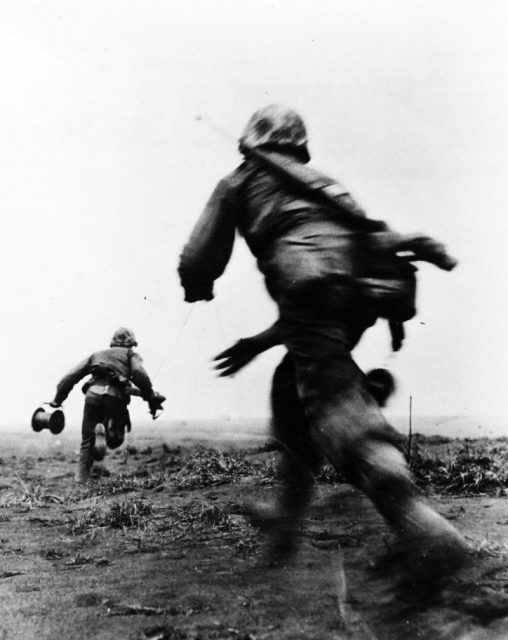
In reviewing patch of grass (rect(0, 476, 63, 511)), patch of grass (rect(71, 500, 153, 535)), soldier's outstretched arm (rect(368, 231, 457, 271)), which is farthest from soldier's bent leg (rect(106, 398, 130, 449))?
soldier's outstretched arm (rect(368, 231, 457, 271))

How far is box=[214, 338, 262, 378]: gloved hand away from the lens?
2.71m

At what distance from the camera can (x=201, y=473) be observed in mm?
6820

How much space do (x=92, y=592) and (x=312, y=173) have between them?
1886 millimetres

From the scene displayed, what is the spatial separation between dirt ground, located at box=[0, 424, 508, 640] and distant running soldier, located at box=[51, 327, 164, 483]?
72.3 inches

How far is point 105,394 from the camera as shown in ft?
26.7

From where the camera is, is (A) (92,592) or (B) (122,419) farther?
(B) (122,419)

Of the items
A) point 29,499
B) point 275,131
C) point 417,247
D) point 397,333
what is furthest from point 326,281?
point 29,499

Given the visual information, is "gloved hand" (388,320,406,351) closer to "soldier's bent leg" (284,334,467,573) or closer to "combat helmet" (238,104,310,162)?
"soldier's bent leg" (284,334,467,573)

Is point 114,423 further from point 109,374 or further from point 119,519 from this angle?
point 119,519

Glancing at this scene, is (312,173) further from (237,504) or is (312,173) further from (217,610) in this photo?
(237,504)

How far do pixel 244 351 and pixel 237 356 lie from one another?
34 millimetres

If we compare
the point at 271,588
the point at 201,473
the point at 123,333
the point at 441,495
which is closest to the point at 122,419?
the point at 123,333

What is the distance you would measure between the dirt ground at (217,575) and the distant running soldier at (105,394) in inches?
72.3

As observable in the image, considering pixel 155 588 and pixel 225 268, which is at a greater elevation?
pixel 225 268
